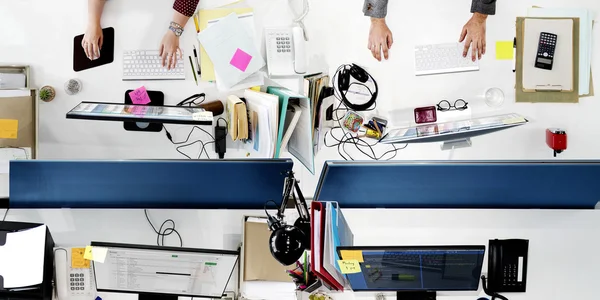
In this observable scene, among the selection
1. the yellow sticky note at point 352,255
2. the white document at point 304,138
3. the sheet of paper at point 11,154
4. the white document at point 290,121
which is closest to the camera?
the yellow sticky note at point 352,255

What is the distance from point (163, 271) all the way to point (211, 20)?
132cm

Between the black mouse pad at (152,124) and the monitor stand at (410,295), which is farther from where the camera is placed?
the black mouse pad at (152,124)

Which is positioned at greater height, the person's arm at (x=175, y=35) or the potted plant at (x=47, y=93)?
the person's arm at (x=175, y=35)

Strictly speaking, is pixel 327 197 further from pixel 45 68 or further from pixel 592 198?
pixel 45 68

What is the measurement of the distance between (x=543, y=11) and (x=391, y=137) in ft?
3.56

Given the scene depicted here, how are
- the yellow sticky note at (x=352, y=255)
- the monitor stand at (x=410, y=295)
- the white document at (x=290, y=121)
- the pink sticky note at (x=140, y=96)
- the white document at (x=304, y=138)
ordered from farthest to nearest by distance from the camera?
the pink sticky note at (x=140, y=96), the monitor stand at (x=410, y=295), the white document at (x=290, y=121), the white document at (x=304, y=138), the yellow sticky note at (x=352, y=255)

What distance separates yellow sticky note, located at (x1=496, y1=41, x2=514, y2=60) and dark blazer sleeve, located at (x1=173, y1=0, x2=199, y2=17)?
5.37ft

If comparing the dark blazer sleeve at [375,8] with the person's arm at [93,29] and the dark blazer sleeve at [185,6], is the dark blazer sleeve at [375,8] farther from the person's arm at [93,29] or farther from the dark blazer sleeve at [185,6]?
the person's arm at [93,29]

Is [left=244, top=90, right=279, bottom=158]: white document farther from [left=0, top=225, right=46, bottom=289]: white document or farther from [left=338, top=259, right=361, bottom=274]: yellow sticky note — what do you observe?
[left=0, top=225, right=46, bottom=289]: white document

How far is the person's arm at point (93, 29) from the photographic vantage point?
9.68ft

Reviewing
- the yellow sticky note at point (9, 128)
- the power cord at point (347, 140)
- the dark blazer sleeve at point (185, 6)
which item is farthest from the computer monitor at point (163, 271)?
the dark blazer sleeve at point (185, 6)

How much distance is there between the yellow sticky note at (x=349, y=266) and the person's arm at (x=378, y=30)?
1177 millimetres

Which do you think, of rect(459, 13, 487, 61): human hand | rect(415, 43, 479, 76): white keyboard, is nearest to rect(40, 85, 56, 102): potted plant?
rect(415, 43, 479, 76): white keyboard

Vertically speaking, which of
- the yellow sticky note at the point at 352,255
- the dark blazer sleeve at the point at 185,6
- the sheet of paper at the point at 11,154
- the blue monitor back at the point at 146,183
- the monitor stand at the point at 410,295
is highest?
the dark blazer sleeve at the point at 185,6
